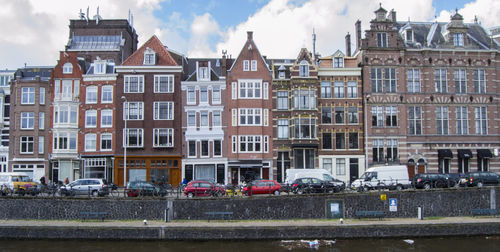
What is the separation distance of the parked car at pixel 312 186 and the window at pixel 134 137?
21060mm

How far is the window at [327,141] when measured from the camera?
52969 mm

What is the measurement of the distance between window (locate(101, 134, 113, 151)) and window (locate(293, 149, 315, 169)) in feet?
68.9

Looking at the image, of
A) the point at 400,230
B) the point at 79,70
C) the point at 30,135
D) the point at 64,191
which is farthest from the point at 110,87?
the point at 400,230

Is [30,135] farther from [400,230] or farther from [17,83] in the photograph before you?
[400,230]

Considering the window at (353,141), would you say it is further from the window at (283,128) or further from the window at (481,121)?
the window at (481,121)

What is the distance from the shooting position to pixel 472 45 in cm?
5444

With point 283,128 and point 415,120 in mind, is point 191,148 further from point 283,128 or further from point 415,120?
point 415,120

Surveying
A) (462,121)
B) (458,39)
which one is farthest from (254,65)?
(462,121)

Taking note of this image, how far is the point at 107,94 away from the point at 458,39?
4154cm

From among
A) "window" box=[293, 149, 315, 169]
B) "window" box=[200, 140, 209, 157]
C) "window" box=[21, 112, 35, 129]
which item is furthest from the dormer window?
"window" box=[293, 149, 315, 169]

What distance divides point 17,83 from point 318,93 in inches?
1380

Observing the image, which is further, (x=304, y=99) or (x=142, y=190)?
(x=304, y=99)

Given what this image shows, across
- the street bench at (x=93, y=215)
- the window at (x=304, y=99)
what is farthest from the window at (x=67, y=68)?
the window at (x=304, y=99)

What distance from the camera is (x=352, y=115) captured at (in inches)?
2105
